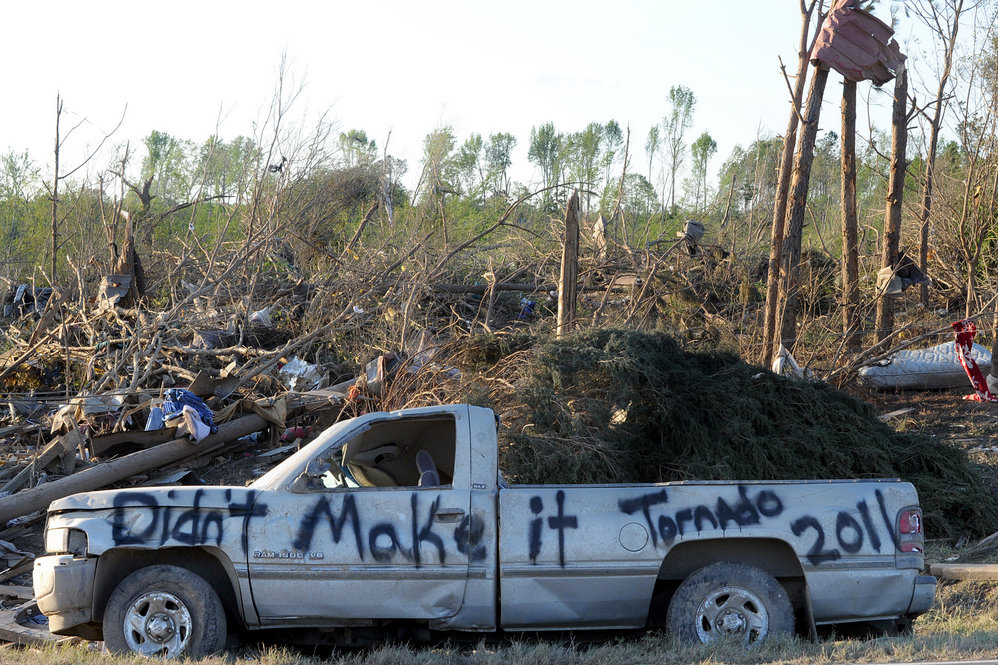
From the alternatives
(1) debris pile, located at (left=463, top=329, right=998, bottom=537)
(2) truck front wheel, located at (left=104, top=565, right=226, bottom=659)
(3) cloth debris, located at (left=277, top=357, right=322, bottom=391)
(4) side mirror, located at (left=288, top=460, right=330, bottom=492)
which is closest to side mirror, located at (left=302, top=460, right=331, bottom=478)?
(4) side mirror, located at (left=288, top=460, right=330, bottom=492)

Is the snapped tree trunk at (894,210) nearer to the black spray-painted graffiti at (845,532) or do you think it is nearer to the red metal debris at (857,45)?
the red metal debris at (857,45)

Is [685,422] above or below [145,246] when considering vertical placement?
below

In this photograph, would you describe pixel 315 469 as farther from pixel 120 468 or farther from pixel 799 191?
pixel 799 191

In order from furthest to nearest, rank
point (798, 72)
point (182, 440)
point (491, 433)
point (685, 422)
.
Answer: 1. point (798, 72)
2. point (182, 440)
3. point (685, 422)
4. point (491, 433)

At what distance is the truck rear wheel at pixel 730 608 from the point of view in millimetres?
4961

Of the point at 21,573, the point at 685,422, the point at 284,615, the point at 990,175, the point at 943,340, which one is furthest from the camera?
the point at 990,175

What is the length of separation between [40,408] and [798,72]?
12510 mm

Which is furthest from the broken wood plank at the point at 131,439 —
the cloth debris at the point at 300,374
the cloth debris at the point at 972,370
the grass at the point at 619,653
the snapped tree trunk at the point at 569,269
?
the cloth debris at the point at 972,370

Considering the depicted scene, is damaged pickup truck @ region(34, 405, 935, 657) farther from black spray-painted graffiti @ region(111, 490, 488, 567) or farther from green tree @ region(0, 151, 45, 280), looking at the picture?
green tree @ region(0, 151, 45, 280)

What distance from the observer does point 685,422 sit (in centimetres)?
870

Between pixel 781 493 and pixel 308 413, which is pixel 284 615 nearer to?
pixel 781 493

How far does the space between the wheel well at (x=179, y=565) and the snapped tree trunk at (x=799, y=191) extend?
10.0m

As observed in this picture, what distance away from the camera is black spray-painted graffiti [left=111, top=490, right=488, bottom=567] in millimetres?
4977

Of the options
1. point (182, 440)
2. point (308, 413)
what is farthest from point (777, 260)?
point (182, 440)
